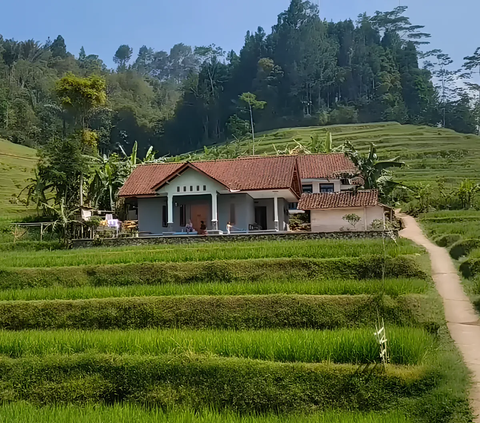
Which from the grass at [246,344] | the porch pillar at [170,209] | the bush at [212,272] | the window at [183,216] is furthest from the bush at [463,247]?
the window at [183,216]

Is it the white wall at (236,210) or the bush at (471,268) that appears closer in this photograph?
the bush at (471,268)

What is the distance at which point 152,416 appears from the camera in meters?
8.14

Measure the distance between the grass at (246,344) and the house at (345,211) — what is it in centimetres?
1172

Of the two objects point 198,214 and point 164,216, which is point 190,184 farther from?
point 164,216

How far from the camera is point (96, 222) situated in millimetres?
23547

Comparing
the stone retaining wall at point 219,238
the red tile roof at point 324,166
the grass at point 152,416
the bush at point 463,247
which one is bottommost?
the grass at point 152,416

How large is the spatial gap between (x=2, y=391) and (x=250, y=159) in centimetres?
1882

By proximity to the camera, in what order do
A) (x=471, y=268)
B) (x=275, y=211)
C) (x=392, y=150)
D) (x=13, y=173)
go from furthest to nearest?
(x=392, y=150) → (x=13, y=173) → (x=275, y=211) → (x=471, y=268)

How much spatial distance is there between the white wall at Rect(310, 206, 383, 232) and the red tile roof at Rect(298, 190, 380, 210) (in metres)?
0.28

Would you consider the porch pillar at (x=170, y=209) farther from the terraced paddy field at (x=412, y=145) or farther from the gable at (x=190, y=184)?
the terraced paddy field at (x=412, y=145)

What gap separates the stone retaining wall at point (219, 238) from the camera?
20500 mm

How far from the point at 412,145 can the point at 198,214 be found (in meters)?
→ 33.7

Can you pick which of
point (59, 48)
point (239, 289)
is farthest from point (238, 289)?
point (59, 48)

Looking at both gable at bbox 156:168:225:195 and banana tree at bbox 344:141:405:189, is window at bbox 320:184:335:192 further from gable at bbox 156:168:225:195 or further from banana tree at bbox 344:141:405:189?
gable at bbox 156:168:225:195
